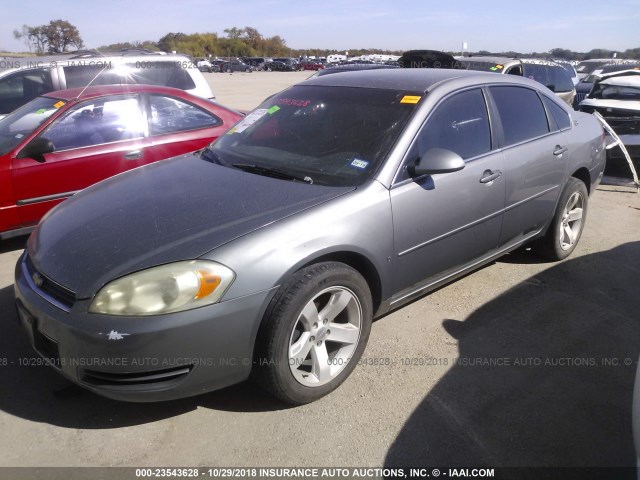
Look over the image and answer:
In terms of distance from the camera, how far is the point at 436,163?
2.99 m

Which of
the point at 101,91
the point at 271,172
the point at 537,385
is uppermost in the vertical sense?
the point at 101,91

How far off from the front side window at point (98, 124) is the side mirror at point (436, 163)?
3208mm

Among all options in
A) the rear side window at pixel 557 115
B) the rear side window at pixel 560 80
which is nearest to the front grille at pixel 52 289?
the rear side window at pixel 557 115

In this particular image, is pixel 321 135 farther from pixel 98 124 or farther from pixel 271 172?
pixel 98 124

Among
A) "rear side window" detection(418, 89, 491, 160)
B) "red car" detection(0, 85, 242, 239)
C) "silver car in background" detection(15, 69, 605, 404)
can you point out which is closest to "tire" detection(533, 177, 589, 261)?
"silver car in background" detection(15, 69, 605, 404)

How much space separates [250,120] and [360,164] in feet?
3.83

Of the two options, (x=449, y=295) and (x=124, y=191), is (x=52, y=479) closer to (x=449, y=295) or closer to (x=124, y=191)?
(x=124, y=191)

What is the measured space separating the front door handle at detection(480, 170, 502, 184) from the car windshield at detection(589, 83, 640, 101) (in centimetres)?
634

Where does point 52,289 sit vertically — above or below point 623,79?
below

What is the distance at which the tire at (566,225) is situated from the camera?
4.39 m

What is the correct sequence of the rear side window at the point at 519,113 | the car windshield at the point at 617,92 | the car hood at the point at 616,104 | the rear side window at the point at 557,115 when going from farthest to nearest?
the car windshield at the point at 617,92, the car hood at the point at 616,104, the rear side window at the point at 557,115, the rear side window at the point at 519,113

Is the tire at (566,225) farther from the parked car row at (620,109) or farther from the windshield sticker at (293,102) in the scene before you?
the parked car row at (620,109)

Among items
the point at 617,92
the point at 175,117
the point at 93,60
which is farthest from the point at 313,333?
the point at 617,92

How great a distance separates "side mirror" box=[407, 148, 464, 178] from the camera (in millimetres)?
2984
